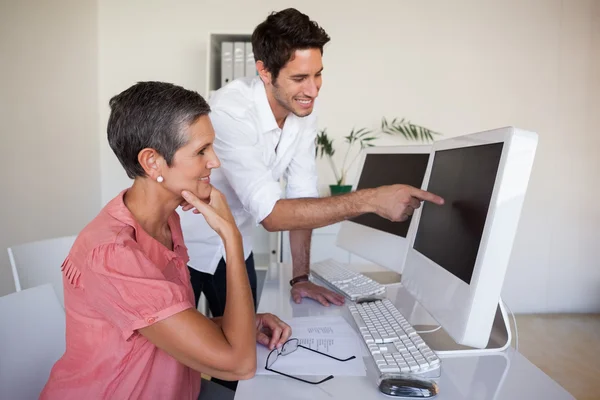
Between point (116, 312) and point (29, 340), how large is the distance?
37cm

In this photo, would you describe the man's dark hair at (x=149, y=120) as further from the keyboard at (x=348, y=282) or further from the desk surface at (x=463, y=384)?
the keyboard at (x=348, y=282)

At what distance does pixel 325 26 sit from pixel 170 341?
A: 320cm

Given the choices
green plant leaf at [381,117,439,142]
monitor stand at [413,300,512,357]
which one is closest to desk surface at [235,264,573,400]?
monitor stand at [413,300,512,357]

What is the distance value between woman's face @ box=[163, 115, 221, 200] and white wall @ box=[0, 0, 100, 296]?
6.18 feet

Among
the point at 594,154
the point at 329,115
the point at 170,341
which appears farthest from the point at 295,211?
the point at 594,154

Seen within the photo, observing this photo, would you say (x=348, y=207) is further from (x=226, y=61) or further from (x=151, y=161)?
(x=226, y=61)

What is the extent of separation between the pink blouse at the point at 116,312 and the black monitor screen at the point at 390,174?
0.83 meters

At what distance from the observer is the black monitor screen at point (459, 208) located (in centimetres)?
97

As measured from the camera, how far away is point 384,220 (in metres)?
1.71

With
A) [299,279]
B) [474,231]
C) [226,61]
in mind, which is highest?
[226,61]

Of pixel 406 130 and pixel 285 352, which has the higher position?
pixel 406 130

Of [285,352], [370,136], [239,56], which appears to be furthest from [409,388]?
[370,136]

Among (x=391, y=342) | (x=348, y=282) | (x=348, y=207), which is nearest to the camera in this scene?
(x=391, y=342)

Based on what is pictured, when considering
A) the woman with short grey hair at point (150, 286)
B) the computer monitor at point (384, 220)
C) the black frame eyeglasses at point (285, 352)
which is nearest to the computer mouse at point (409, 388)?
the black frame eyeglasses at point (285, 352)
